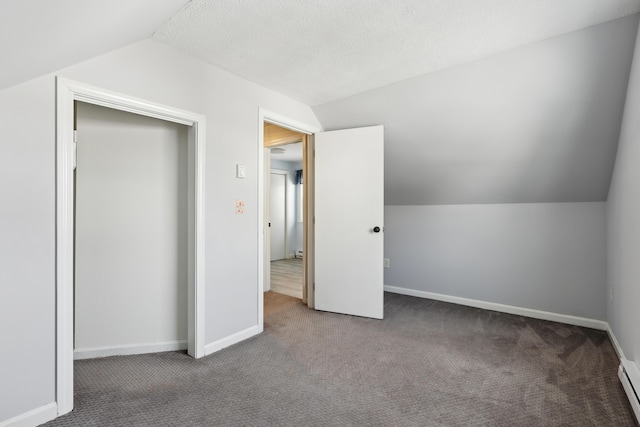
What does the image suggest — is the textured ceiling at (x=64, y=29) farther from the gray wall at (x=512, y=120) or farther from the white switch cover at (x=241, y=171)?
the gray wall at (x=512, y=120)

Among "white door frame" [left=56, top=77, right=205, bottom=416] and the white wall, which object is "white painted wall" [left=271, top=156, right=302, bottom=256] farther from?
"white door frame" [left=56, top=77, right=205, bottom=416]

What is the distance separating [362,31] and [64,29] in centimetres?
157

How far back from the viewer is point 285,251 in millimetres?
7285

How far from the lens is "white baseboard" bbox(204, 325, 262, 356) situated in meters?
2.46

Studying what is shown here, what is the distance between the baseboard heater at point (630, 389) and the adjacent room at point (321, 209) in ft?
0.08

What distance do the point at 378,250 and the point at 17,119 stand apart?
2817mm

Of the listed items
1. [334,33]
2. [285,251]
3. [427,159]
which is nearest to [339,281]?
[427,159]

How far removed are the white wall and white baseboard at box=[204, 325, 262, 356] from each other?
4 cm

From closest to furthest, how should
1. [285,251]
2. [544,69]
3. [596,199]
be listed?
1. [544,69]
2. [596,199]
3. [285,251]

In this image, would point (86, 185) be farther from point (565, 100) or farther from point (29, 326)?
point (565, 100)

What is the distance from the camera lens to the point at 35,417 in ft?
5.38

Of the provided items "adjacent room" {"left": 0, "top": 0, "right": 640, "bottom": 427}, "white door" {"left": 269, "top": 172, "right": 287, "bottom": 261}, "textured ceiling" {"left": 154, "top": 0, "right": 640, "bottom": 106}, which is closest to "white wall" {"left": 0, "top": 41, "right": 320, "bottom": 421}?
"adjacent room" {"left": 0, "top": 0, "right": 640, "bottom": 427}

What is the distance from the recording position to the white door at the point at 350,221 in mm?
3225

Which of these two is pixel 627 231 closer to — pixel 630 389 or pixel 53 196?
pixel 630 389
